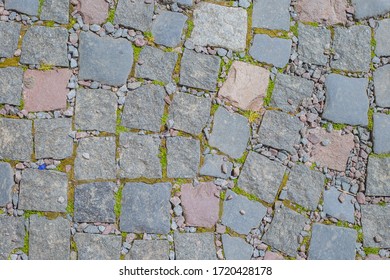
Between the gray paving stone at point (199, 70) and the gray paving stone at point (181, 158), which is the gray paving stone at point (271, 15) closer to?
the gray paving stone at point (199, 70)

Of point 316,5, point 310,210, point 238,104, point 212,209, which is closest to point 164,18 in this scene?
point 238,104

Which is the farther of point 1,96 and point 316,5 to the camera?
point 316,5

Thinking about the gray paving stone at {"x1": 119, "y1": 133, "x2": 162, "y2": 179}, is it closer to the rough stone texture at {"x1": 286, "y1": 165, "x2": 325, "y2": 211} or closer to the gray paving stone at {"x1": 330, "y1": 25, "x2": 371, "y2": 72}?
the rough stone texture at {"x1": 286, "y1": 165, "x2": 325, "y2": 211}

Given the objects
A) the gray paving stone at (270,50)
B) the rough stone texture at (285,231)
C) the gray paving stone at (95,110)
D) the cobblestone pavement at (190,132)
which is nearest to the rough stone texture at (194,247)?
the cobblestone pavement at (190,132)

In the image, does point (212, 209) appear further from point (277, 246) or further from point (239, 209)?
point (277, 246)

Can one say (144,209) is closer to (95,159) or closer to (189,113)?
(95,159)

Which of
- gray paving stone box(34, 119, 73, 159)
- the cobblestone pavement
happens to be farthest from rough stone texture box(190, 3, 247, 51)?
gray paving stone box(34, 119, 73, 159)

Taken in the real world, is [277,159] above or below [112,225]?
above
